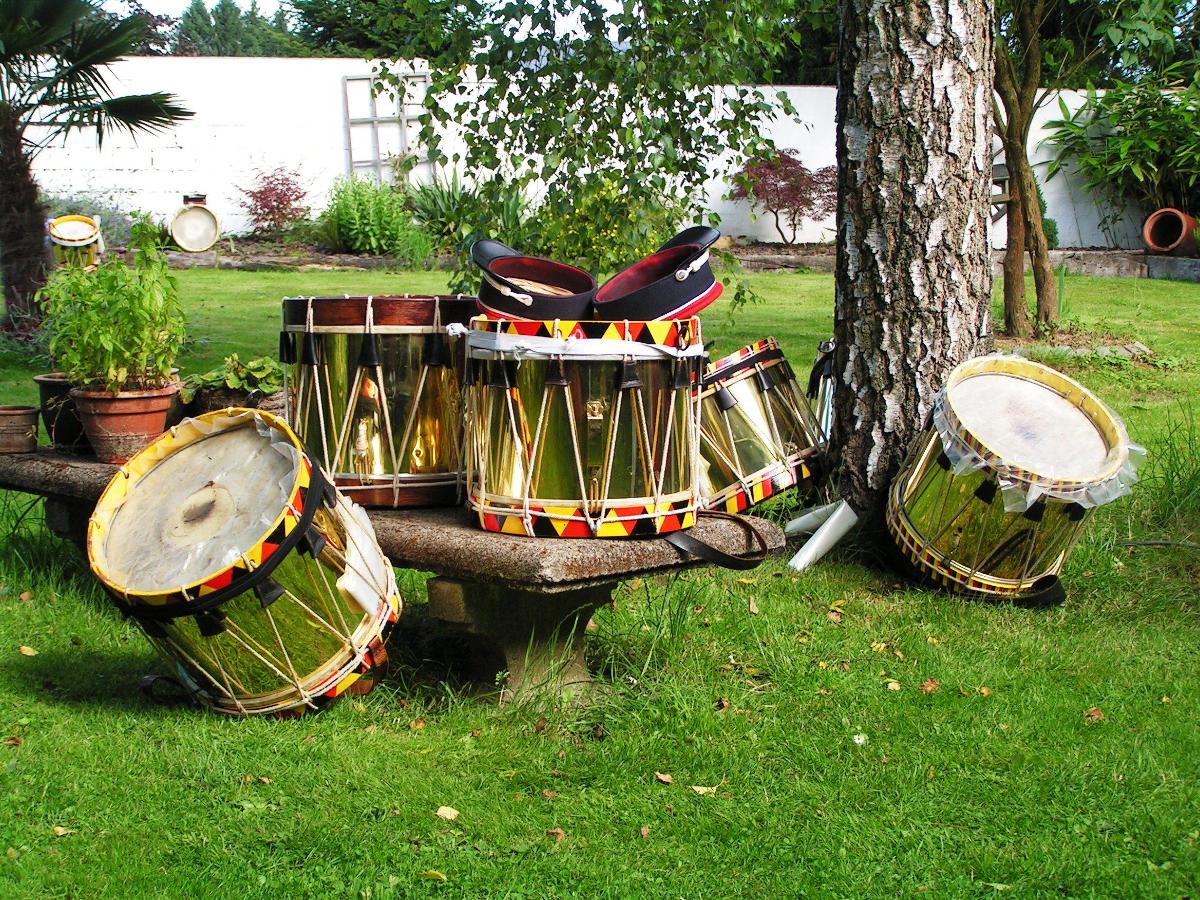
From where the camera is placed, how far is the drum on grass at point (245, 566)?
3240 mm

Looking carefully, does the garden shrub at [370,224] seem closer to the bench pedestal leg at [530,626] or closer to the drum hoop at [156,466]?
the drum hoop at [156,466]

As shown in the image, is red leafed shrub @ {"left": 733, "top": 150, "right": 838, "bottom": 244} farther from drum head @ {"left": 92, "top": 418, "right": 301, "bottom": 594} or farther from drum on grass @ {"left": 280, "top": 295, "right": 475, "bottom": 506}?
drum head @ {"left": 92, "top": 418, "right": 301, "bottom": 594}

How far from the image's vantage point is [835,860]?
115 inches

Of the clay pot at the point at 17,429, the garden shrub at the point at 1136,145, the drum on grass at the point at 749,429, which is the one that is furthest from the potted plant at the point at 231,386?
the garden shrub at the point at 1136,145

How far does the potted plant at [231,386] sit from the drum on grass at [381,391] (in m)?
1.18

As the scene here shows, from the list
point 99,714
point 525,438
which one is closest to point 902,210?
point 525,438

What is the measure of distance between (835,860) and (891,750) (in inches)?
23.6

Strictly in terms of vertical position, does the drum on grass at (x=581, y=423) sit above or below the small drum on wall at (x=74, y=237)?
below

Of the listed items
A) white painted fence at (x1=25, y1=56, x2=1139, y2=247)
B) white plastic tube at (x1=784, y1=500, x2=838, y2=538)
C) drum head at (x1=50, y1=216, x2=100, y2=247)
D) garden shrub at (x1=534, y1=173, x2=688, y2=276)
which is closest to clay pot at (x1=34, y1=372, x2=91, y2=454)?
garden shrub at (x1=534, y1=173, x2=688, y2=276)

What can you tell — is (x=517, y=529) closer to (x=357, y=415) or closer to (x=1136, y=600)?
(x=357, y=415)

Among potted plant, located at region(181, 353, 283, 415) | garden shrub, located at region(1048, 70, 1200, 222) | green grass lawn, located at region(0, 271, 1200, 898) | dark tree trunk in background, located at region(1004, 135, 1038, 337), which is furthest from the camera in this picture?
garden shrub, located at region(1048, 70, 1200, 222)

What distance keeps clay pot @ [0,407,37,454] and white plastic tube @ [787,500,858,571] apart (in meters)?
3.08

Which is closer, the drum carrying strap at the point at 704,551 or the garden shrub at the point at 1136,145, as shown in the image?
the drum carrying strap at the point at 704,551

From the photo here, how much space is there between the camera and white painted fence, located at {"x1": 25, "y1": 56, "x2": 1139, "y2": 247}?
17.5 metres
